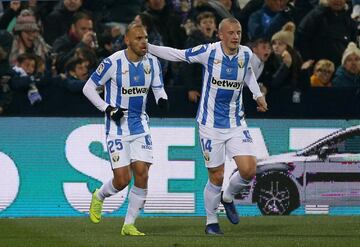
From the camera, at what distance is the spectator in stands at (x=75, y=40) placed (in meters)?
18.0

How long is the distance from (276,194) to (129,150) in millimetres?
4228

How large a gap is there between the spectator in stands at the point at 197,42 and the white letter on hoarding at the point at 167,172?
58 centimetres

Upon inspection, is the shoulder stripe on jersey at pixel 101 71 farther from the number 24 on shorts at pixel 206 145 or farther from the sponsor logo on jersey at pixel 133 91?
the number 24 on shorts at pixel 206 145

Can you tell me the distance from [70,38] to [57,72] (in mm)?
788

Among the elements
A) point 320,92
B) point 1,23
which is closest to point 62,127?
point 1,23

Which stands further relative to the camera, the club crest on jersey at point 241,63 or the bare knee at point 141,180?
the club crest on jersey at point 241,63

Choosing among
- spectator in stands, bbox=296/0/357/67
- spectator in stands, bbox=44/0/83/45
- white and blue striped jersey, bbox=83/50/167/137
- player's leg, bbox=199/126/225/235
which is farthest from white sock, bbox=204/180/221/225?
spectator in stands, bbox=44/0/83/45

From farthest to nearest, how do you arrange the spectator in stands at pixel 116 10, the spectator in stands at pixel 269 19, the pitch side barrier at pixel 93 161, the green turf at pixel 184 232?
1. the spectator in stands at pixel 116 10
2. the spectator in stands at pixel 269 19
3. the pitch side barrier at pixel 93 161
4. the green turf at pixel 184 232

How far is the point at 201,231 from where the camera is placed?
14.2 metres

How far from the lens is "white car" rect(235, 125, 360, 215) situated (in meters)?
17.2

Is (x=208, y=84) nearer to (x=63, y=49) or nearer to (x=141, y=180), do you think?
(x=141, y=180)

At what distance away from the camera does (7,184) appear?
17141 millimetres

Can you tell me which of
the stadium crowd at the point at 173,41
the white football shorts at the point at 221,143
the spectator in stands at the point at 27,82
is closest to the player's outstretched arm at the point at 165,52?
the white football shorts at the point at 221,143

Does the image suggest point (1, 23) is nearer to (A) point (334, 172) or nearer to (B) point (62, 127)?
(B) point (62, 127)
